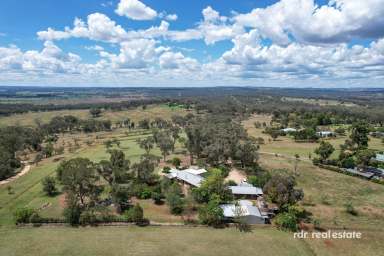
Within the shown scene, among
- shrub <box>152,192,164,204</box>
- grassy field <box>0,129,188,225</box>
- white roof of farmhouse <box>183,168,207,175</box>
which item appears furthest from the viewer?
white roof of farmhouse <box>183,168,207,175</box>

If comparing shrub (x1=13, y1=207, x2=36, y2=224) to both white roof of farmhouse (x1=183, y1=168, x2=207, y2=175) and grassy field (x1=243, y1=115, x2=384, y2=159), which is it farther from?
grassy field (x1=243, y1=115, x2=384, y2=159)

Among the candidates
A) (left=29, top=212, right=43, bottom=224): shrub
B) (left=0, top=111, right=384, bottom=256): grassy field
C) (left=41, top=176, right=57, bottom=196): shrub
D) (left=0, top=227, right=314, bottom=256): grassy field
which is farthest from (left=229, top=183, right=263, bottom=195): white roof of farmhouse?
(left=41, top=176, right=57, bottom=196): shrub

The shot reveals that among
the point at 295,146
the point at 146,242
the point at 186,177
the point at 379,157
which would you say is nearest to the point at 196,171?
the point at 186,177

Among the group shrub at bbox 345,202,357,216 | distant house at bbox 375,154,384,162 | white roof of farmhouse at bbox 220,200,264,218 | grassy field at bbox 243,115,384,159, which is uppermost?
white roof of farmhouse at bbox 220,200,264,218

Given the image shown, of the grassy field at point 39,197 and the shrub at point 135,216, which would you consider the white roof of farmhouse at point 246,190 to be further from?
the shrub at point 135,216

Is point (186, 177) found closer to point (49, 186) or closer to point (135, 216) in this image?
point (135, 216)

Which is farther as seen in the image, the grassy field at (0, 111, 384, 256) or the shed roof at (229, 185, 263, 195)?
the shed roof at (229, 185, 263, 195)
